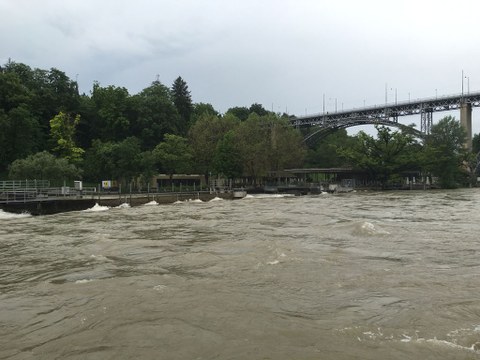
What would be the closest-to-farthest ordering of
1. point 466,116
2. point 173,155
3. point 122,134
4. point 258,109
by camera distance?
point 173,155
point 122,134
point 466,116
point 258,109

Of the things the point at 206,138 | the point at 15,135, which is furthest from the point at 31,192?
the point at 206,138

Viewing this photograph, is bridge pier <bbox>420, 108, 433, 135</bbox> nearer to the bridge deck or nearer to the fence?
the bridge deck

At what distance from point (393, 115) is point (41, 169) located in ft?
266

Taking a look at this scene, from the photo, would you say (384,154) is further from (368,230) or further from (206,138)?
(368,230)

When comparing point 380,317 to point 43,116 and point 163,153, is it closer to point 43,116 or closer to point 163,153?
point 163,153

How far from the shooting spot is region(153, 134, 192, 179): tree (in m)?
67.1

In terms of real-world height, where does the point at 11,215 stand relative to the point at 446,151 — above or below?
below

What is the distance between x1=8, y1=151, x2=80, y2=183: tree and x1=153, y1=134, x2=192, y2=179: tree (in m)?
17.6

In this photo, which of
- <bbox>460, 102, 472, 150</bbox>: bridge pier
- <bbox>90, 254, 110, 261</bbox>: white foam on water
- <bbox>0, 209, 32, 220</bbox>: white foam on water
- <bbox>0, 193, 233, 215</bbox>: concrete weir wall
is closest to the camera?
<bbox>90, 254, 110, 261</bbox>: white foam on water

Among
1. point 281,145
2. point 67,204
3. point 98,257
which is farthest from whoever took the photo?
point 281,145

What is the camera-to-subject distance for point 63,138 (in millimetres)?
69875

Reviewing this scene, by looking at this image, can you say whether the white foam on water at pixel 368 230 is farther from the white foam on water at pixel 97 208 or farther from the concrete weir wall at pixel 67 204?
the concrete weir wall at pixel 67 204

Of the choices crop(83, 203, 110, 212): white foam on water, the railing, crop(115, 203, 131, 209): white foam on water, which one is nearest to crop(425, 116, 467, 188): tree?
crop(115, 203, 131, 209): white foam on water

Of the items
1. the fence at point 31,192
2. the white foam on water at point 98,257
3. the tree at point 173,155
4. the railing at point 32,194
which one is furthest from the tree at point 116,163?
the white foam on water at point 98,257
